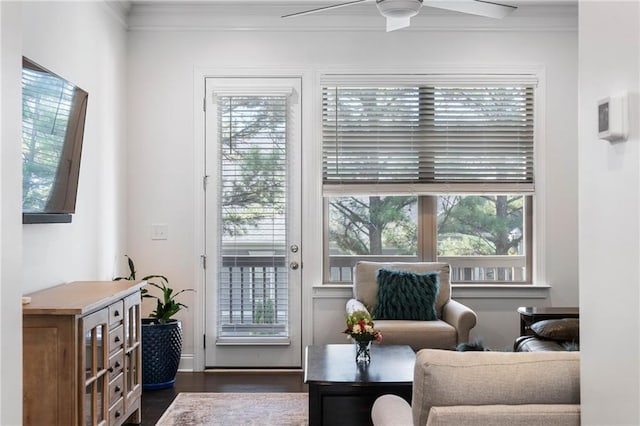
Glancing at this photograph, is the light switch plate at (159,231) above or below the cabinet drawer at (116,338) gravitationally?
above

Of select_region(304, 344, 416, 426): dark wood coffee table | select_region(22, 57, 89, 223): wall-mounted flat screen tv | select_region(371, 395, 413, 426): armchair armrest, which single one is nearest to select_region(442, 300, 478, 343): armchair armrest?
select_region(304, 344, 416, 426): dark wood coffee table

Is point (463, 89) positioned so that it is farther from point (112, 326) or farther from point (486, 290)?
point (112, 326)

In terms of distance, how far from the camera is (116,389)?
329 centimetres

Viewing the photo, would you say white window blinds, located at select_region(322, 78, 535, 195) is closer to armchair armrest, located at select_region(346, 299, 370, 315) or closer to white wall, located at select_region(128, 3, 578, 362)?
white wall, located at select_region(128, 3, 578, 362)

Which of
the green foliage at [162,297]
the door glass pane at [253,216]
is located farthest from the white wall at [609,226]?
the door glass pane at [253,216]

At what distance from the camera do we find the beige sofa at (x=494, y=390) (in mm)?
1744

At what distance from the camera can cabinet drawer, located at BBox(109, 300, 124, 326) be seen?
3176 mm

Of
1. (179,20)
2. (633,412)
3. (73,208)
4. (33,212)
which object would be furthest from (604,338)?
(179,20)

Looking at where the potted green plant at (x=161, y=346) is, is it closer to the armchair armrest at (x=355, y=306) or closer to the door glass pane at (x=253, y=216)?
the door glass pane at (x=253, y=216)

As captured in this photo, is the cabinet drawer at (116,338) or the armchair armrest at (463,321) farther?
the armchair armrest at (463,321)

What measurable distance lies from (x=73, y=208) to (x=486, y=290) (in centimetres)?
318

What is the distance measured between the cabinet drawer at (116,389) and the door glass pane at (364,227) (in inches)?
86.7

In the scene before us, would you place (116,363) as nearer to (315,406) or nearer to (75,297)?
(75,297)

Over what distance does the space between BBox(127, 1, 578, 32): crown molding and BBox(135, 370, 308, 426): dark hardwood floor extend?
2.71m
